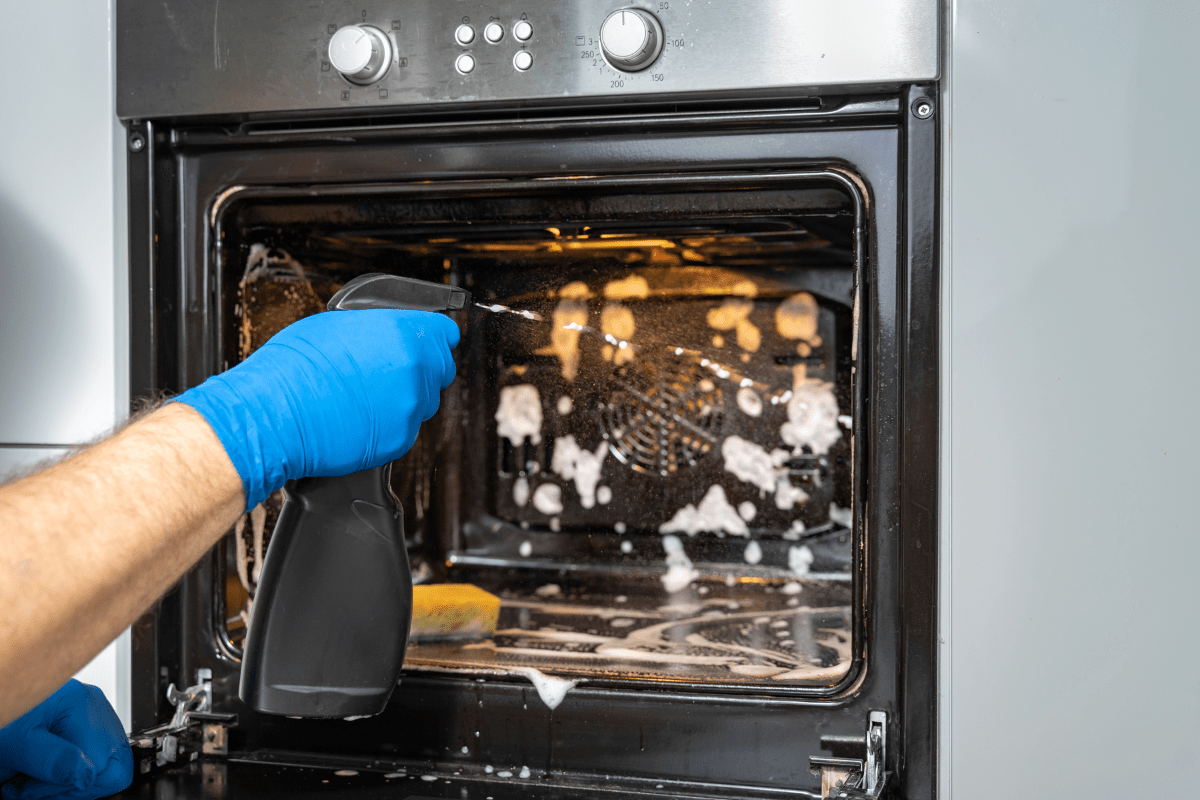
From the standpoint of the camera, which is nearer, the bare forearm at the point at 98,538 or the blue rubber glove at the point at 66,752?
the bare forearm at the point at 98,538

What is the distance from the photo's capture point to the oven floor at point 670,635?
3.15ft

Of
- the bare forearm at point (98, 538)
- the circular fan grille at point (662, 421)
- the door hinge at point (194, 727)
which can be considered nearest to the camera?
the bare forearm at point (98, 538)

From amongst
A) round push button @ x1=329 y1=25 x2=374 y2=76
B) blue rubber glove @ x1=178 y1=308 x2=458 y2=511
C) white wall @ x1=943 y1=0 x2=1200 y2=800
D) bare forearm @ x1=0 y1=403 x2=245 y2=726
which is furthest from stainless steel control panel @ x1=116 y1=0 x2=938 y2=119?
bare forearm @ x1=0 y1=403 x2=245 y2=726

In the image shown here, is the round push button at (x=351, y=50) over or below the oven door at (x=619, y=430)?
over

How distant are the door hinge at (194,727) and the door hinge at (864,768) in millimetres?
622

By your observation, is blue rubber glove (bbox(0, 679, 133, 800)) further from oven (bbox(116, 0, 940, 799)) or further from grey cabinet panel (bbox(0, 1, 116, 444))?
grey cabinet panel (bbox(0, 1, 116, 444))

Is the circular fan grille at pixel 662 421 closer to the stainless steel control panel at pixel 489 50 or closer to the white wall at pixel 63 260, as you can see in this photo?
the stainless steel control panel at pixel 489 50

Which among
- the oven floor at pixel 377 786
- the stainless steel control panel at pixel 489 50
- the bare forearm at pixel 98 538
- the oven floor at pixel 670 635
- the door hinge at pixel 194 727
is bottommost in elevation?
the oven floor at pixel 377 786

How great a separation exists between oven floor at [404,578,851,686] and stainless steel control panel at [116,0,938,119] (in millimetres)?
588

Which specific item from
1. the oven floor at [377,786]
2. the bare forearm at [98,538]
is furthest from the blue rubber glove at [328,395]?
the oven floor at [377,786]

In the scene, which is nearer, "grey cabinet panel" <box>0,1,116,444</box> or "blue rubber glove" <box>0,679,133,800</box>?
"blue rubber glove" <box>0,679,133,800</box>

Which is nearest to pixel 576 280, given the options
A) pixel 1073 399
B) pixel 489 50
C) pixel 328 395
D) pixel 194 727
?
pixel 489 50

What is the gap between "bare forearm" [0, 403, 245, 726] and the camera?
1.61 feet

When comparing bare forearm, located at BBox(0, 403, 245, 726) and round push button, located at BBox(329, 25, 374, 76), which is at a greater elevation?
round push button, located at BBox(329, 25, 374, 76)
